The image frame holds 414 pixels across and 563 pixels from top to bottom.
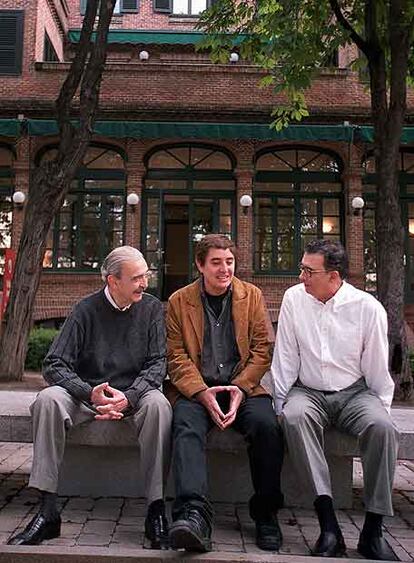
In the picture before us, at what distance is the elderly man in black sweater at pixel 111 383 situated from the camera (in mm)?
3090

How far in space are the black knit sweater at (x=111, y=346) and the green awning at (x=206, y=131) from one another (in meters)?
12.3

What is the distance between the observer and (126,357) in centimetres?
351

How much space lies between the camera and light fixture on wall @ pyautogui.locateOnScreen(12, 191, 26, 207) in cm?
1587

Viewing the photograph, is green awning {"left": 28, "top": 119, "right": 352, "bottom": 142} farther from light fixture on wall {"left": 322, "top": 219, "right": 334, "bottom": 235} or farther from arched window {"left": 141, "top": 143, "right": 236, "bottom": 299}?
light fixture on wall {"left": 322, "top": 219, "right": 334, "bottom": 235}

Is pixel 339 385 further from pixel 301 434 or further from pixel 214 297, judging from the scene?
pixel 214 297

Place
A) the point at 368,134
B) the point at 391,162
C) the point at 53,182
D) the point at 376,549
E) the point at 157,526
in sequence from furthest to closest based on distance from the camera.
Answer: the point at 368,134 < the point at 53,182 < the point at 391,162 < the point at 157,526 < the point at 376,549

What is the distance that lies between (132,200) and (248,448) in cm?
1339

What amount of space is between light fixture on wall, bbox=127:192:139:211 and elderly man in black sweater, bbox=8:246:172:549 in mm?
12657

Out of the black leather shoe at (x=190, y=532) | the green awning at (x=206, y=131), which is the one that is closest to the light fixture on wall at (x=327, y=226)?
the green awning at (x=206, y=131)

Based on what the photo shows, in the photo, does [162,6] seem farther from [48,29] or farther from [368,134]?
[368,134]

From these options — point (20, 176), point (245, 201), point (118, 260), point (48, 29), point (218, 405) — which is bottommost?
point (218, 405)

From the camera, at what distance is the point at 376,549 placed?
2.90m

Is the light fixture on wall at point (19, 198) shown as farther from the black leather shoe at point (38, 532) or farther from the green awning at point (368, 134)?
the black leather shoe at point (38, 532)

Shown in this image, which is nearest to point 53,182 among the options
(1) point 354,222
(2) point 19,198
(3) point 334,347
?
(2) point 19,198
